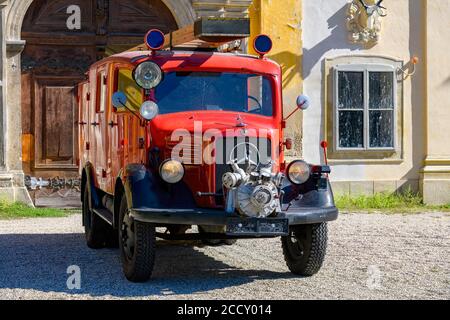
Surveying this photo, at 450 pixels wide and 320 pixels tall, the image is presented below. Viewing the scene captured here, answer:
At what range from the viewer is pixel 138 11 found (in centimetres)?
1541

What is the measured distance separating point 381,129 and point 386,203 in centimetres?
121

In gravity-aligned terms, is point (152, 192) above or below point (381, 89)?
below

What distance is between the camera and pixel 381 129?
15.5m

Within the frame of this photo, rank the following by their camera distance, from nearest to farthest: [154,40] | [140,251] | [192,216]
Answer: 1. [192,216]
2. [140,251]
3. [154,40]

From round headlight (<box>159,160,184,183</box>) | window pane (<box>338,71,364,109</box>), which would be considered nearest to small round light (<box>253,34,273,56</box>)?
round headlight (<box>159,160,184,183</box>)

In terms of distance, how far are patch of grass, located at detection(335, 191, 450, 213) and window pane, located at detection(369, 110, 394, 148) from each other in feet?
2.73

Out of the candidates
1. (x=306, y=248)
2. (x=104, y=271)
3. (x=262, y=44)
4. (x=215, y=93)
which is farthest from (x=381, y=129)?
(x=104, y=271)

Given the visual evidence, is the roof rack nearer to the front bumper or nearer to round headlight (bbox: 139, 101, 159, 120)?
round headlight (bbox: 139, 101, 159, 120)

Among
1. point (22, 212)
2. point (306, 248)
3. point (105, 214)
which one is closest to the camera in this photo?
point (306, 248)

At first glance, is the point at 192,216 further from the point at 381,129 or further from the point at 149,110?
the point at 381,129
